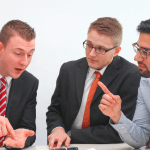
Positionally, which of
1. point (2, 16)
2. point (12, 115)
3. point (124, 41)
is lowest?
point (12, 115)

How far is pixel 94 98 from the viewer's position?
6.16 ft

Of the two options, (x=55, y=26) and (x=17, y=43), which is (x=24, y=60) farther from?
(x=55, y=26)

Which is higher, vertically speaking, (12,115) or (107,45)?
(107,45)

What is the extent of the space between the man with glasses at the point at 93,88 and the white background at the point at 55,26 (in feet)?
3.40

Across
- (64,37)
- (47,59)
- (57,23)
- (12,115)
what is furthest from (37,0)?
(12,115)

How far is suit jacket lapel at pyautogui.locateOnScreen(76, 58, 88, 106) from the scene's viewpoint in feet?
6.37

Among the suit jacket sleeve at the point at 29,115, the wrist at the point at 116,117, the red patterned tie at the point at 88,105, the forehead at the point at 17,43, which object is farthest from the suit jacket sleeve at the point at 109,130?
the forehead at the point at 17,43

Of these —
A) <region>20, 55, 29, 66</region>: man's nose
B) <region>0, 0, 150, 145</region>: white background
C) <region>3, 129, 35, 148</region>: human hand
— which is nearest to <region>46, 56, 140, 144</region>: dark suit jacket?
<region>3, 129, 35, 148</region>: human hand

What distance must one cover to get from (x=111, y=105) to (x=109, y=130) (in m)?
0.35

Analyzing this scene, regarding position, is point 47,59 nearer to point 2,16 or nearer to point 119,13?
point 2,16

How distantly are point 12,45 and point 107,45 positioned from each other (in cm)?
79

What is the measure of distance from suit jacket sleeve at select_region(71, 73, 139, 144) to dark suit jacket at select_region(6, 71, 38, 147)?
0.41 meters

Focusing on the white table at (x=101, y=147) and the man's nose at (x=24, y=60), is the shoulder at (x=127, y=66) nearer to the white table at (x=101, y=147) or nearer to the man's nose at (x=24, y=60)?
the white table at (x=101, y=147)

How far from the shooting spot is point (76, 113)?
1.95 metres
